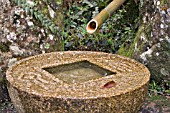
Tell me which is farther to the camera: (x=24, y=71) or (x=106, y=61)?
(x=106, y=61)

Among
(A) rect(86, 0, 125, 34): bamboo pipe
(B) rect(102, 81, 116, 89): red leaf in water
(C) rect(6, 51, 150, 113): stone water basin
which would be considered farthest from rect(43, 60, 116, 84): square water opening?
(A) rect(86, 0, 125, 34): bamboo pipe

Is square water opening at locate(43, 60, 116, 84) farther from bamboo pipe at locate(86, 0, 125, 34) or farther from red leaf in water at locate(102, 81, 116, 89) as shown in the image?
bamboo pipe at locate(86, 0, 125, 34)

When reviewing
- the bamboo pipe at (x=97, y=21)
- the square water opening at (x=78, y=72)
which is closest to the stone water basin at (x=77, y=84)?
the square water opening at (x=78, y=72)

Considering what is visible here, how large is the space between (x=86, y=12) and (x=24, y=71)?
188 cm

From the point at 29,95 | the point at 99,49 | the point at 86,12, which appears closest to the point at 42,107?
the point at 29,95

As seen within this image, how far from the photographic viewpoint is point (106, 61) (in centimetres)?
299

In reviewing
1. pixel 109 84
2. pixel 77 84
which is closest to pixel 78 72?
pixel 77 84

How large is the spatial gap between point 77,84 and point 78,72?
30cm

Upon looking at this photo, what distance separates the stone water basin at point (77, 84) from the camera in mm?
2260

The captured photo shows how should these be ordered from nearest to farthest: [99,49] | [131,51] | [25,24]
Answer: [25,24] → [131,51] → [99,49]

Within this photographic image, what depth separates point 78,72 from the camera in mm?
2816

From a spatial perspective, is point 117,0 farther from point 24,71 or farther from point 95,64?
point 24,71

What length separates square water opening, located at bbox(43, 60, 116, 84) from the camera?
268cm

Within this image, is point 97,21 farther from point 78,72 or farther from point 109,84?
point 78,72
